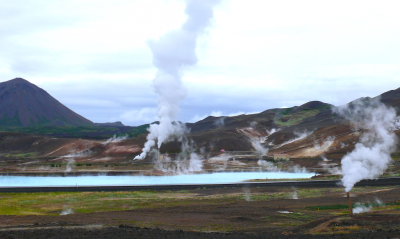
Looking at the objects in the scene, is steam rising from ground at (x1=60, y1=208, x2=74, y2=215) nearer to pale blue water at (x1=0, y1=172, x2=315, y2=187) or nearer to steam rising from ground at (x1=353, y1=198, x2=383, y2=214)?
steam rising from ground at (x1=353, y1=198, x2=383, y2=214)

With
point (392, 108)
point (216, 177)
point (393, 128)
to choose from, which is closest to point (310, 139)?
point (393, 128)

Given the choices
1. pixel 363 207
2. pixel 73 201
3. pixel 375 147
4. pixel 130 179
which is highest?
pixel 375 147

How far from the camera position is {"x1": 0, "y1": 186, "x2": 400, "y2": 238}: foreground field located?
35250mm

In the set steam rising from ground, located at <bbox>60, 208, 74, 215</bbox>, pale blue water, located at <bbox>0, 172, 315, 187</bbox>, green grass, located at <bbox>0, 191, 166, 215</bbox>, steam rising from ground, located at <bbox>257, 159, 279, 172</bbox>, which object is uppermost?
steam rising from ground, located at <bbox>257, 159, 279, 172</bbox>

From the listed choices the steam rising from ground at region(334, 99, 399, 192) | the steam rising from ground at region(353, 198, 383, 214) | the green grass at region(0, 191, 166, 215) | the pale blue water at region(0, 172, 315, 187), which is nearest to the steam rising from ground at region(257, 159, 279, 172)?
the pale blue water at region(0, 172, 315, 187)

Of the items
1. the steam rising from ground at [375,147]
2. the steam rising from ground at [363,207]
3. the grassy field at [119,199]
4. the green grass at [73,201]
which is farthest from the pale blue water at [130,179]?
the steam rising from ground at [363,207]

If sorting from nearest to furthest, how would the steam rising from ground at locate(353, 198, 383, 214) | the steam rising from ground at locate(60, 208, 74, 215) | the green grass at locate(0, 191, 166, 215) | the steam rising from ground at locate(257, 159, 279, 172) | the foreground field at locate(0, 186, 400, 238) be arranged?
the foreground field at locate(0, 186, 400, 238) → the steam rising from ground at locate(353, 198, 383, 214) → the steam rising from ground at locate(60, 208, 74, 215) → the green grass at locate(0, 191, 166, 215) → the steam rising from ground at locate(257, 159, 279, 172)

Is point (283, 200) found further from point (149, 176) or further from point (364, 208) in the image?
point (149, 176)

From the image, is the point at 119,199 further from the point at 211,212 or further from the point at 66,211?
the point at 211,212

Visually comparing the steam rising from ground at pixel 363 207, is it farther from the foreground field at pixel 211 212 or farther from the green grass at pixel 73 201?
the green grass at pixel 73 201

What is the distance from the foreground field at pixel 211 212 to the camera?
35.2 metres

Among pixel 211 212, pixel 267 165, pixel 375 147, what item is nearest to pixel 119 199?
pixel 211 212

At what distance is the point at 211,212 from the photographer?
47.6 metres

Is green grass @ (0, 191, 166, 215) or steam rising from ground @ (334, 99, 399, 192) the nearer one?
steam rising from ground @ (334, 99, 399, 192)
